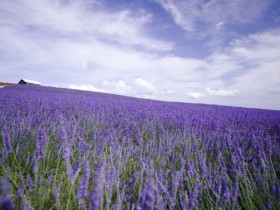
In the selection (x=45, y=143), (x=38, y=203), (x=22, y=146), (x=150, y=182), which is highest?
(x=150, y=182)

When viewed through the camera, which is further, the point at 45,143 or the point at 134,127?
the point at 134,127

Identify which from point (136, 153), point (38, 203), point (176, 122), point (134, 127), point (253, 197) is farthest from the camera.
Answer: point (176, 122)

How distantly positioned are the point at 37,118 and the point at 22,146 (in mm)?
1296

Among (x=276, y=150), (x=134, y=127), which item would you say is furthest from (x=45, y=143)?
(x=276, y=150)

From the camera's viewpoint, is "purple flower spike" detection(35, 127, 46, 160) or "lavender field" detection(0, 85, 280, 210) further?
"purple flower spike" detection(35, 127, 46, 160)

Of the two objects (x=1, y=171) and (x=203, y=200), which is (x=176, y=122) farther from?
(x=1, y=171)

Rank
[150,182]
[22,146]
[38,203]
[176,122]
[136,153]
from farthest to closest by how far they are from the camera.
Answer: [176,122] < [136,153] < [22,146] < [38,203] < [150,182]

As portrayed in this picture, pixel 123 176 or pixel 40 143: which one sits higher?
pixel 40 143

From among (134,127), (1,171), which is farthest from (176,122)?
(1,171)

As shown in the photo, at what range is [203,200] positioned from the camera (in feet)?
5.09

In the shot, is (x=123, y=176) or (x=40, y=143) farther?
(x=123, y=176)

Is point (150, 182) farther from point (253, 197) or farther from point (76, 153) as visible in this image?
point (76, 153)

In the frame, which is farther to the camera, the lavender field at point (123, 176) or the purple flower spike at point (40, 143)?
the purple flower spike at point (40, 143)

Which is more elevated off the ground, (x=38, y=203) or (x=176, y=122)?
(x=176, y=122)
